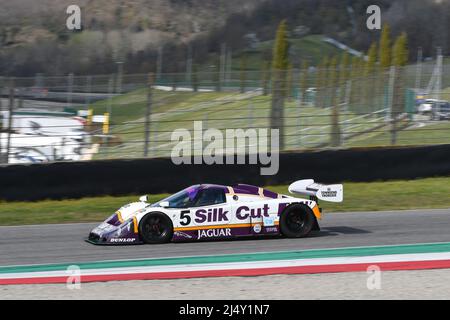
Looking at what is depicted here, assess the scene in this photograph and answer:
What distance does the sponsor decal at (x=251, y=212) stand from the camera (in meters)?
10.3

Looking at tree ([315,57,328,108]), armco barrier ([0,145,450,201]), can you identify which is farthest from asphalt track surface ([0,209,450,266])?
tree ([315,57,328,108])

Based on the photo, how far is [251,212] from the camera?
33.8 ft

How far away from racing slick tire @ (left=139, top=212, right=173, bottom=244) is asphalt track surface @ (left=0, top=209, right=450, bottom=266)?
4.9 inches

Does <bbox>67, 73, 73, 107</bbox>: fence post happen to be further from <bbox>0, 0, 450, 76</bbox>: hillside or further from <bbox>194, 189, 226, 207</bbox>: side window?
<bbox>194, 189, 226, 207</bbox>: side window

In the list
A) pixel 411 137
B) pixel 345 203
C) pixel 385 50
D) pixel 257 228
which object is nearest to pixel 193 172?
pixel 345 203

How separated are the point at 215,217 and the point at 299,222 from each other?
117 centimetres

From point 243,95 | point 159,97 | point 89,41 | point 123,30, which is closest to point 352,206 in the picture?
point 159,97

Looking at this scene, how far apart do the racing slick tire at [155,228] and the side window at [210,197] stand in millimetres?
480

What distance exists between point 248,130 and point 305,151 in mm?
1518

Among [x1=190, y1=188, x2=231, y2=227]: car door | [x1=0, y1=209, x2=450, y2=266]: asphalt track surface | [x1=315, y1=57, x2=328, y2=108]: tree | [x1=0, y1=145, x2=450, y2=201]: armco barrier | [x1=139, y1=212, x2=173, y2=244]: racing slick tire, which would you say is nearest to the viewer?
[x1=0, y1=209, x2=450, y2=266]: asphalt track surface

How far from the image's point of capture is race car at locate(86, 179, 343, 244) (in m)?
10.2

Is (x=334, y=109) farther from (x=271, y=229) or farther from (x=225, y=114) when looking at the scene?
(x=271, y=229)

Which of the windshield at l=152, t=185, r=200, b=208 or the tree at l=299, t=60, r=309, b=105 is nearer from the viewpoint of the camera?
the windshield at l=152, t=185, r=200, b=208
